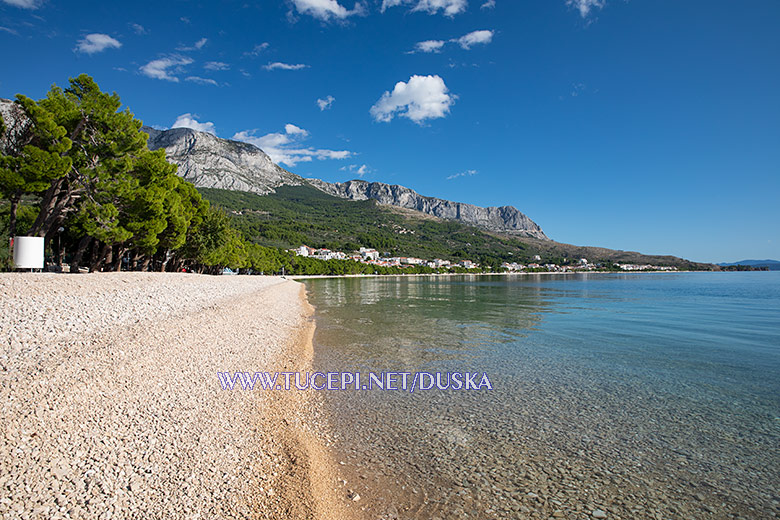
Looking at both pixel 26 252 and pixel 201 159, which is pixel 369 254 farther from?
pixel 26 252

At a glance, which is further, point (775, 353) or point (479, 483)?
point (775, 353)

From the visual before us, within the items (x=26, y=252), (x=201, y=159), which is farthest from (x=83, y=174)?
(x=201, y=159)

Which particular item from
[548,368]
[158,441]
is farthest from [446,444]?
[548,368]

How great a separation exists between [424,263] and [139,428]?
16452 centimetres

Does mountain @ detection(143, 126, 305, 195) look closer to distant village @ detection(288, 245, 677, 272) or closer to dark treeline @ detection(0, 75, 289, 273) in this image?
distant village @ detection(288, 245, 677, 272)

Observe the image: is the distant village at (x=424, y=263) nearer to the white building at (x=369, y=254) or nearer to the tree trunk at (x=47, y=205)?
the white building at (x=369, y=254)

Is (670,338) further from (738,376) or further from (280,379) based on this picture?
(280,379)

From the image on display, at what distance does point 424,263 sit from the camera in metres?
169

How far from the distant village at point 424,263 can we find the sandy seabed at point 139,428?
119324mm

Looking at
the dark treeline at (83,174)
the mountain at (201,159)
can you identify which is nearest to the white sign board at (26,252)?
the dark treeline at (83,174)

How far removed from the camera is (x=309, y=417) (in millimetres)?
7738

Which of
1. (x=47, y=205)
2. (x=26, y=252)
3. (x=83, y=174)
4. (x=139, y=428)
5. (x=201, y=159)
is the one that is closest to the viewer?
(x=139, y=428)

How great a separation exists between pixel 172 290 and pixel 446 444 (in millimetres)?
18160

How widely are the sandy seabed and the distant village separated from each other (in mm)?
119324
